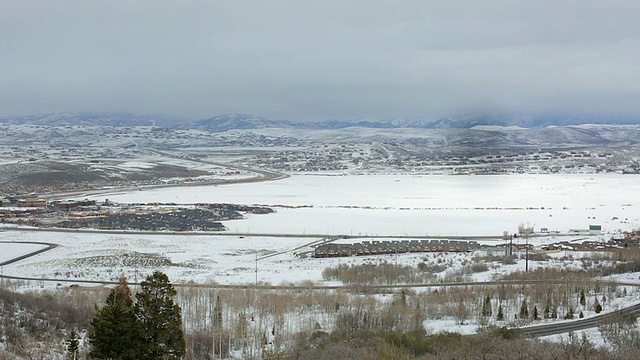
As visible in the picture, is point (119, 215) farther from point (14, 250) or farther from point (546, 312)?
point (546, 312)

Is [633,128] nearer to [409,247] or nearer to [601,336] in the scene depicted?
[409,247]

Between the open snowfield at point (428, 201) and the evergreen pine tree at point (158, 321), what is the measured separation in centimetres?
2693

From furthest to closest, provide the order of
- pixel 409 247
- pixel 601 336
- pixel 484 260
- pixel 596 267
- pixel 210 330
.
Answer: pixel 409 247 < pixel 484 260 < pixel 596 267 < pixel 210 330 < pixel 601 336

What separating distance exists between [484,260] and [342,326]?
44.2ft

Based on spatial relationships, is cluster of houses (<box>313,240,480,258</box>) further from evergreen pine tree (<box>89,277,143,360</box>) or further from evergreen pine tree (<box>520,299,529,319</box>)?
evergreen pine tree (<box>89,277,143,360</box>)

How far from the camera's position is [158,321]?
14.7 meters

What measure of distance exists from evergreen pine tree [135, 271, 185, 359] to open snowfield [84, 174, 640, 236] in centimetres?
2693

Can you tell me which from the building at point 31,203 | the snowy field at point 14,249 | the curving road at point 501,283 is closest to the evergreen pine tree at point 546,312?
the curving road at point 501,283

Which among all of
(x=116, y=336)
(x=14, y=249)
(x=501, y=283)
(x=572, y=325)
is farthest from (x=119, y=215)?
(x=572, y=325)

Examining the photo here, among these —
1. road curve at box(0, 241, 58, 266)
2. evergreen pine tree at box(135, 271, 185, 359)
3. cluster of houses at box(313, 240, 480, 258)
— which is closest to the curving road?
road curve at box(0, 241, 58, 266)

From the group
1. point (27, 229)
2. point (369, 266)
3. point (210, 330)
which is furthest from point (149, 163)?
point (210, 330)

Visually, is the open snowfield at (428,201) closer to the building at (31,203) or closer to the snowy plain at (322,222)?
the snowy plain at (322,222)

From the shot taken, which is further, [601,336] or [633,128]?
[633,128]

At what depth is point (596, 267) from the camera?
96.4ft
